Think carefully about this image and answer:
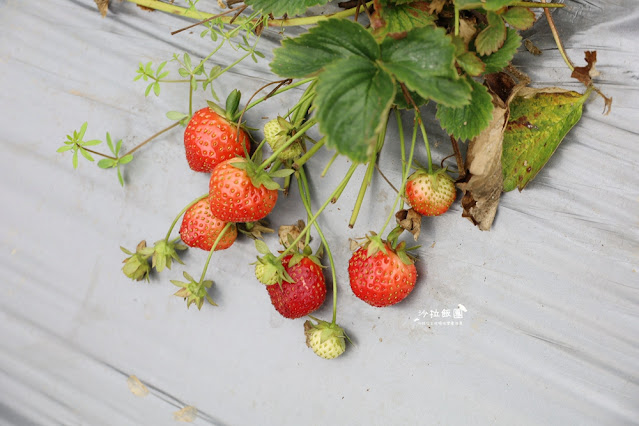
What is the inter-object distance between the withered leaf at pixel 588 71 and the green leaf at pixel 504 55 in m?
0.12

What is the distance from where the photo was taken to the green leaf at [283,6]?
0.58m

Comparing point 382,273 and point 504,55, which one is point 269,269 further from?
point 504,55

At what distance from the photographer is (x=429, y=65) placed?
0.49 m

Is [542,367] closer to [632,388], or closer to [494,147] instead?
[632,388]

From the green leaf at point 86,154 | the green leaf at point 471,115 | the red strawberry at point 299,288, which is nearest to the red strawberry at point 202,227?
the red strawberry at point 299,288

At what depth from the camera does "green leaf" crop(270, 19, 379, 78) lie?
51cm

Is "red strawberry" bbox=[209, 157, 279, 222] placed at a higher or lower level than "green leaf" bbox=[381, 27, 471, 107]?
lower

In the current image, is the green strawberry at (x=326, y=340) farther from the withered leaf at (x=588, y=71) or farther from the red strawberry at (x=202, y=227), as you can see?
the withered leaf at (x=588, y=71)

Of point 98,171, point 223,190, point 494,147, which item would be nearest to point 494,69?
point 494,147

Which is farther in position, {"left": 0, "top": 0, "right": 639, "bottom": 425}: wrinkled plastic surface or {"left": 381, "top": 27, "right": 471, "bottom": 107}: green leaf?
{"left": 0, "top": 0, "right": 639, "bottom": 425}: wrinkled plastic surface

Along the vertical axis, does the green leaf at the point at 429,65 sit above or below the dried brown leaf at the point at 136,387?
above

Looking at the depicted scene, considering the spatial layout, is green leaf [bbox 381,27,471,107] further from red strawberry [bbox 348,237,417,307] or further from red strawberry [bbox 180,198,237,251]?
red strawberry [bbox 180,198,237,251]

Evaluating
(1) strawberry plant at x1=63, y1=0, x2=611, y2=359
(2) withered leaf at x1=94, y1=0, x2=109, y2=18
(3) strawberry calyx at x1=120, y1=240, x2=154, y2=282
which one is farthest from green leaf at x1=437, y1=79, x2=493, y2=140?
(2) withered leaf at x1=94, y1=0, x2=109, y2=18

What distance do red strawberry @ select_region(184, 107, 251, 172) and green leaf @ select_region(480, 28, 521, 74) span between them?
32 centimetres
